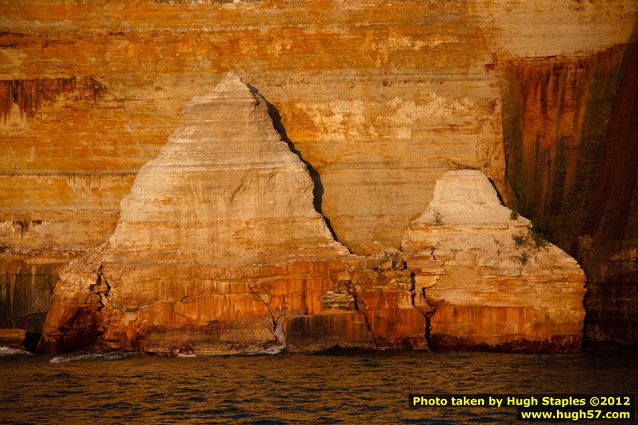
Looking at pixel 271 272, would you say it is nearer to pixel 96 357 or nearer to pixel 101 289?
pixel 101 289

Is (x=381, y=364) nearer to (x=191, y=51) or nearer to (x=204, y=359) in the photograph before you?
(x=204, y=359)

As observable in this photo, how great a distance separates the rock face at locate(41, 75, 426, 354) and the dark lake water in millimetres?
859

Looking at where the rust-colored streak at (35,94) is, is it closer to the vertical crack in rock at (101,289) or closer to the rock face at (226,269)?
the rock face at (226,269)

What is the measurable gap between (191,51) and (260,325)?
8713 mm

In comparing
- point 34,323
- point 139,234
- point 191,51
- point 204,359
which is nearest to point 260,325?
point 204,359

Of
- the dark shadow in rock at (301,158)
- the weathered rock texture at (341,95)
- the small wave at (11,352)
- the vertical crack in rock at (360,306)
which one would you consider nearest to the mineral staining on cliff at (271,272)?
the vertical crack in rock at (360,306)

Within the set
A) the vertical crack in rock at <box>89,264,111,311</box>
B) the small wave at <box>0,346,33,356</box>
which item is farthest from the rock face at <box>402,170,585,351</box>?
the small wave at <box>0,346,33,356</box>

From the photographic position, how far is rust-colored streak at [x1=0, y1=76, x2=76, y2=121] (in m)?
36.6

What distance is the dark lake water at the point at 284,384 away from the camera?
1006 inches

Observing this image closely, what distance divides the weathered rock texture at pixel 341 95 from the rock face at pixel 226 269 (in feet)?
6.97

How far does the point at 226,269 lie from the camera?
32.6 meters

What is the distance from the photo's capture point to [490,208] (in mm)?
33781

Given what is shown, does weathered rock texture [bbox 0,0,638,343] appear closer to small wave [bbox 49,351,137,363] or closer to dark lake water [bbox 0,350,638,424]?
small wave [bbox 49,351,137,363]

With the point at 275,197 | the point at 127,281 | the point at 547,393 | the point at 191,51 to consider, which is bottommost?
the point at 547,393
